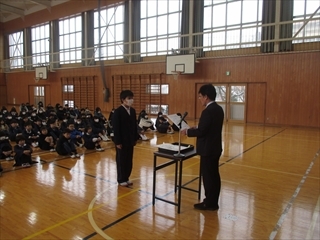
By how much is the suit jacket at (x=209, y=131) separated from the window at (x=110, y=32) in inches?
644

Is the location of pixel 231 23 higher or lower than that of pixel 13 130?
higher

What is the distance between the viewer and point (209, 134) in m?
3.45

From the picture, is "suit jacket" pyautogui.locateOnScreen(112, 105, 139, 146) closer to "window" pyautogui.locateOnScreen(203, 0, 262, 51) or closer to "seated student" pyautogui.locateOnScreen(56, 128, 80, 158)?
"seated student" pyautogui.locateOnScreen(56, 128, 80, 158)

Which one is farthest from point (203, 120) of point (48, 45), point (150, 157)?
point (48, 45)

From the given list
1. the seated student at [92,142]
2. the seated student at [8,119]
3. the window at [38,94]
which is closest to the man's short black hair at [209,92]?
the seated student at [92,142]

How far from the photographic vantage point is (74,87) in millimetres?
22094

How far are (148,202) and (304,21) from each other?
38.1 feet

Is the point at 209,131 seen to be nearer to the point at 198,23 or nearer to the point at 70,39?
the point at 198,23

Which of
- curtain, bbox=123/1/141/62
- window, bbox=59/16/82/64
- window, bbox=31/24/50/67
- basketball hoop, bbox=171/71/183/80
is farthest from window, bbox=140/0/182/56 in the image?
window, bbox=31/24/50/67

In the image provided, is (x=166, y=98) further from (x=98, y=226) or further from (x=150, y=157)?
(x=98, y=226)

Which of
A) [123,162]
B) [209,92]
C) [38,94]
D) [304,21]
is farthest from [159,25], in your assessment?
[209,92]

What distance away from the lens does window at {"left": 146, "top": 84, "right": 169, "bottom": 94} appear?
56.6 ft

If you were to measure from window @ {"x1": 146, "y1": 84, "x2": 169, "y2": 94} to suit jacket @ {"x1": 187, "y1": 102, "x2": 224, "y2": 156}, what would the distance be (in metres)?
13.8

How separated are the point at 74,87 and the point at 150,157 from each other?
17059mm
